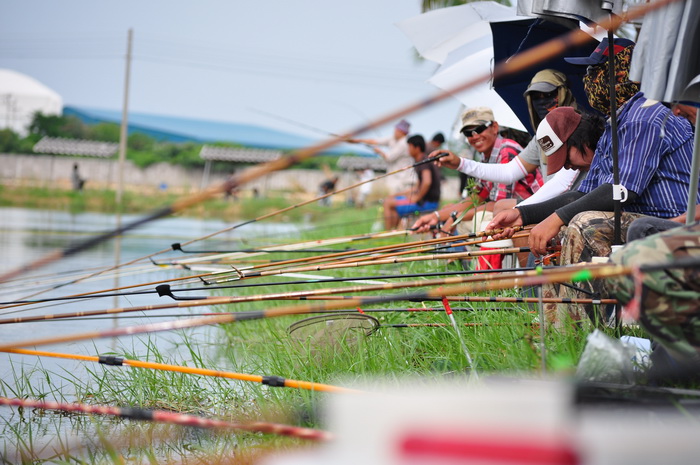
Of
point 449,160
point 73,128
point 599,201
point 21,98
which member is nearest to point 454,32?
point 449,160

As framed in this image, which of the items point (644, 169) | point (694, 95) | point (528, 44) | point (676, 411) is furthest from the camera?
point (528, 44)

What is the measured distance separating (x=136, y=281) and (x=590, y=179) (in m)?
5.29

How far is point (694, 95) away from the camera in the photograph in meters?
2.26

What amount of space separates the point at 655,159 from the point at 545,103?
1260 millimetres

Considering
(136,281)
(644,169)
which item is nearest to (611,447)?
(644,169)

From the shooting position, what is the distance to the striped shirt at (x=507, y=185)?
17.2 feet

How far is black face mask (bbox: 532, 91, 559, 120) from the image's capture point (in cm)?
416

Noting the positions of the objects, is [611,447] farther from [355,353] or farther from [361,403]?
[355,353]

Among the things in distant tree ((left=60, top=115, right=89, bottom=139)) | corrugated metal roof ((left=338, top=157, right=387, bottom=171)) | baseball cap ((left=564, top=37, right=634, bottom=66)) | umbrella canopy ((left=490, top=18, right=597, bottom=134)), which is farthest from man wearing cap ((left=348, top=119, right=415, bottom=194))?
distant tree ((left=60, top=115, right=89, bottom=139))

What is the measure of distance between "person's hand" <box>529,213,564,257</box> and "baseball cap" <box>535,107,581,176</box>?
0.45m

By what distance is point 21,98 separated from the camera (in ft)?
262

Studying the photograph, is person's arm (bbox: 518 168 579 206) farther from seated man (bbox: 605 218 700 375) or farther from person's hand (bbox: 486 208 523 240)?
seated man (bbox: 605 218 700 375)

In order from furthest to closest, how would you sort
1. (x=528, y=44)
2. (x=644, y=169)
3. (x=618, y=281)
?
(x=528, y=44) → (x=644, y=169) → (x=618, y=281)

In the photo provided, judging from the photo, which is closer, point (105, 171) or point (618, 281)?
point (618, 281)
